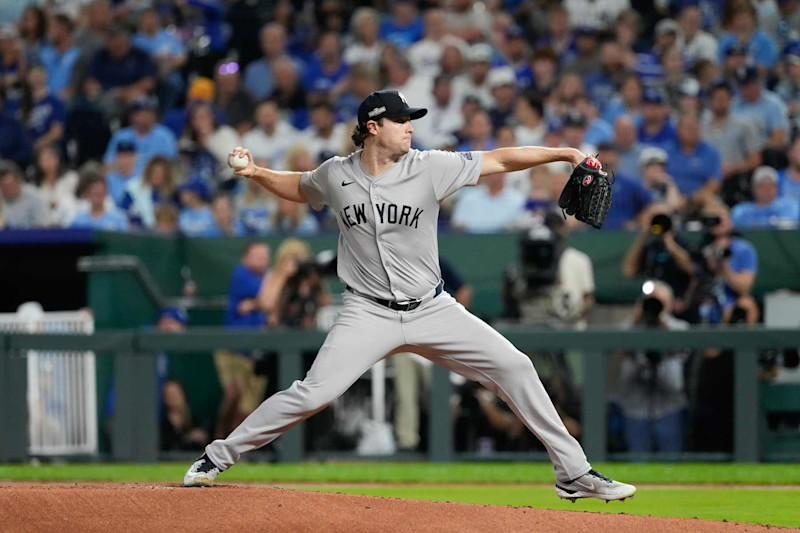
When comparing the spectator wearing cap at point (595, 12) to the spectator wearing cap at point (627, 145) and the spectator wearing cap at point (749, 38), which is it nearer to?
the spectator wearing cap at point (749, 38)

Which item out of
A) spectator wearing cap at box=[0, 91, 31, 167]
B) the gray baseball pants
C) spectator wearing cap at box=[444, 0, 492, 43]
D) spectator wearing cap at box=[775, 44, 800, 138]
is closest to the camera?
the gray baseball pants

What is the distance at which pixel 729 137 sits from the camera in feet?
37.6

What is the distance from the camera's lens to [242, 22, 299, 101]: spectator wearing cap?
13844 mm

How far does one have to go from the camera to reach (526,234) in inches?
405

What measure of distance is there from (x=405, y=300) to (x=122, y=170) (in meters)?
7.84

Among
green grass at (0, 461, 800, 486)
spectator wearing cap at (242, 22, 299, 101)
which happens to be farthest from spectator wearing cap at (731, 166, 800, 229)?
spectator wearing cap at (242, 22, 299, 101)

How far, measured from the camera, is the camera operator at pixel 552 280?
10.2m

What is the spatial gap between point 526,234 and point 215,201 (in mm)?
3538

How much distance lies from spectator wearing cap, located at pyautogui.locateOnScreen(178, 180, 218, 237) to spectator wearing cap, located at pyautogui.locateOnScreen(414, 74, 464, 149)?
7.16ft

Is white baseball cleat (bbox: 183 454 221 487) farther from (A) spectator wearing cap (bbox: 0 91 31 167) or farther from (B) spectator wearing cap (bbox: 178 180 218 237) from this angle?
(A) spectator wearing cap (bbox: 0 91 31 167)

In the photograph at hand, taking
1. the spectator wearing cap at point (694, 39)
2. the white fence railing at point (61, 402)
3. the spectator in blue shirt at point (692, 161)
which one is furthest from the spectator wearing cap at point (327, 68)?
the white fence railing at point (61, 402)

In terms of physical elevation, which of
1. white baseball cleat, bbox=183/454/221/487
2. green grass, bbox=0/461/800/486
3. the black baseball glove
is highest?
the black baseball glove

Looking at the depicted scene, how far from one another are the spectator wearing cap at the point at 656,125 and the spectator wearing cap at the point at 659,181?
0.68 meters

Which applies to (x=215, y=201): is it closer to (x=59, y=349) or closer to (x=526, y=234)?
(x=59, y=349)
